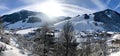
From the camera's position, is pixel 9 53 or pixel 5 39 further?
pixel 5 39

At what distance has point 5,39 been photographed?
44719 mm

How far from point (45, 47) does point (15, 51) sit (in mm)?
11327

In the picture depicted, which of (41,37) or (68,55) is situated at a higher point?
(41,37)

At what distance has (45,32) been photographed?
162 feet

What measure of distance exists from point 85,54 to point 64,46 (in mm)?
18926

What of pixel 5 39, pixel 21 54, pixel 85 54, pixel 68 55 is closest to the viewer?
pixel 21 54

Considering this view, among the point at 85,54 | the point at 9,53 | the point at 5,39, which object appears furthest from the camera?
the point at 85,54

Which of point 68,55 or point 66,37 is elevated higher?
point 66,37

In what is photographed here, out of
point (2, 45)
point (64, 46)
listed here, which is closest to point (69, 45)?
point (64, 46)

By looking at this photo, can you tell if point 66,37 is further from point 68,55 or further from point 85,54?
point 85,54

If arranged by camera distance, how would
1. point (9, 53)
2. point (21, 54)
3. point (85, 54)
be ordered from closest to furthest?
point (9, 53) < point (21, 54) < point (85, 54)

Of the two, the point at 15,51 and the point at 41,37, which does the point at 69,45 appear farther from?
the point at 15,51

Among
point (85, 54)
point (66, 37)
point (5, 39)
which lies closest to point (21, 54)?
point (5, 39)

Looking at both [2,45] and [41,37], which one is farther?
[41,37]
